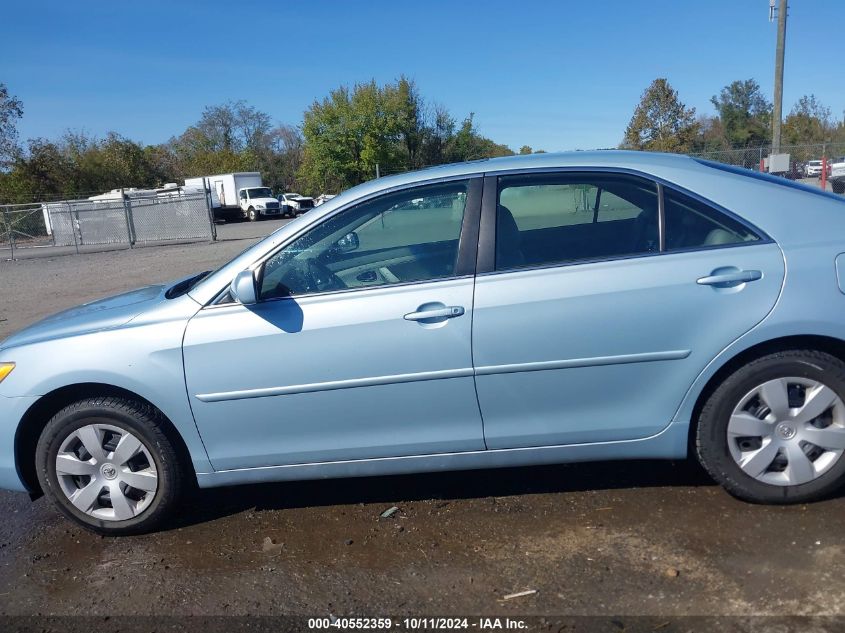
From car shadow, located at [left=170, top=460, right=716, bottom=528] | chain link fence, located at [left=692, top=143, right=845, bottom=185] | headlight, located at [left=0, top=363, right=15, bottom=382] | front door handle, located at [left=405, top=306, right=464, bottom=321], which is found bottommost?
car shadow, located at [left=170, top=460, right=716, bottom=528]

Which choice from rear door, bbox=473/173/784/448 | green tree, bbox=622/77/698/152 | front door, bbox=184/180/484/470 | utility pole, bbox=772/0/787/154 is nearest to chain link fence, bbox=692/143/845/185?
utility pole, bbox=772/0/787/154

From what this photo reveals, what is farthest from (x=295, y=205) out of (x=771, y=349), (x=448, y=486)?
(x=771, y=349)

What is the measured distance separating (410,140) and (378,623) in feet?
125

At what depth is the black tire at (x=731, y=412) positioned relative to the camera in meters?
3.16

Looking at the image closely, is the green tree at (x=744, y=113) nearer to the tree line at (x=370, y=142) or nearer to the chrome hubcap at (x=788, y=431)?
the tree line at (x=370, y=142)

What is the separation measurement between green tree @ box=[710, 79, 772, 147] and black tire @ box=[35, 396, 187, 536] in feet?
202

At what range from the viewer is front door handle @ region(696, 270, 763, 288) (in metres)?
3.17

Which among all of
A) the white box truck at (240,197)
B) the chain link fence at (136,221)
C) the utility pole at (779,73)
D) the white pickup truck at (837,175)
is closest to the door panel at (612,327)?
the utility pole at (779,73)

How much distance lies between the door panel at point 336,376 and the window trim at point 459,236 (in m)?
0.03

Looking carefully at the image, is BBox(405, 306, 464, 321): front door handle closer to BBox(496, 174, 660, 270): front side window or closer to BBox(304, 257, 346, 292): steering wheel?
BBox(496, 174, 660, 270): front side window

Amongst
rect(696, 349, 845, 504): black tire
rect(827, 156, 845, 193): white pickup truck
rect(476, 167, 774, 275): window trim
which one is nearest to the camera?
rect(696, 349, 845, 504): black tire

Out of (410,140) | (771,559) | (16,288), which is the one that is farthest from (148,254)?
(771,559)

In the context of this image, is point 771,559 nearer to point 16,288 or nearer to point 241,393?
point 241,393

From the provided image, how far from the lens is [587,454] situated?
11.1ft
